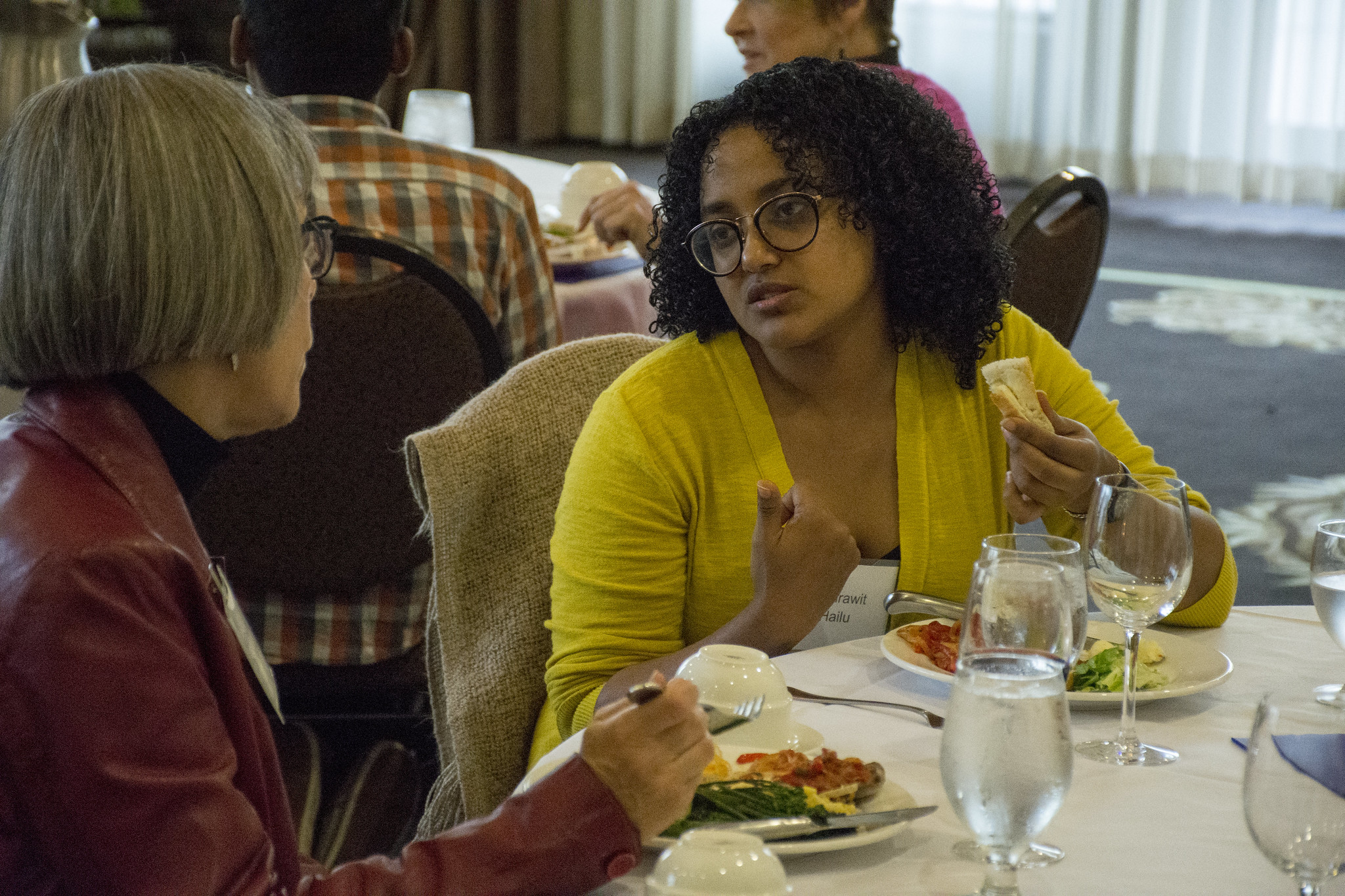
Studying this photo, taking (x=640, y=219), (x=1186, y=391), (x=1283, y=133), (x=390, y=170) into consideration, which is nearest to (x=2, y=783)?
(x=390, y=170)

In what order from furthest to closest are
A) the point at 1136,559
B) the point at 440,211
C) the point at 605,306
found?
the point at 605,306 < the point at 440,211 < the point at 1136,559

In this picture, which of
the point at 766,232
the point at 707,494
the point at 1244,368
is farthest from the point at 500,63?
the point at 707,494

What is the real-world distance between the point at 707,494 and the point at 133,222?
0.77 m

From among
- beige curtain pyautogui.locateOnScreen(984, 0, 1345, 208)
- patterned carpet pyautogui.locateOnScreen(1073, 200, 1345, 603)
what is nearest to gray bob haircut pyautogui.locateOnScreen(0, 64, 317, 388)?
patterned carpet pyautogui.locateOnScreen(1073, 200, 1345, 603)

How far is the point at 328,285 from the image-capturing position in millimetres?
2020

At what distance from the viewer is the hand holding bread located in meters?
1.44

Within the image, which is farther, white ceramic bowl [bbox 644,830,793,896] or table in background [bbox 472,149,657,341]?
table in background [bbox 472,149,657,341]

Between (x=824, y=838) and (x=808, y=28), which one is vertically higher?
(x=808, y=28)

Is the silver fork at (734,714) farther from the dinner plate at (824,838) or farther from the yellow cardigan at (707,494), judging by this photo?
the yellow cardigan at (707,494)

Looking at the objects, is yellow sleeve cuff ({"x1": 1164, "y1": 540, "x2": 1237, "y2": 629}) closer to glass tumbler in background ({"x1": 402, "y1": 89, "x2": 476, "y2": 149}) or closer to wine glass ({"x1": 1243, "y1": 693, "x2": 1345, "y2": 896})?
wine glass ({"x1": 1243, "y1": 693, "x2": 1345, "y2": 896})

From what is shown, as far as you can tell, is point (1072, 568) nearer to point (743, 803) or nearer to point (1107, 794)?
point (1107, 794)

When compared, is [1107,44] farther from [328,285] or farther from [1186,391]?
[328,285]

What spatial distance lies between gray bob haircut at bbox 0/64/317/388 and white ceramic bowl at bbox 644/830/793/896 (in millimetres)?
509

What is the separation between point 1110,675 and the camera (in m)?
1.24
